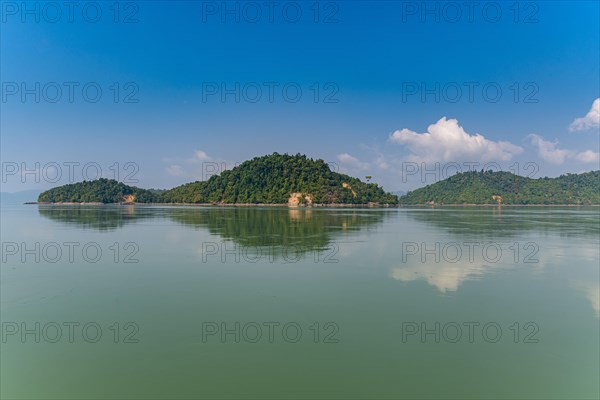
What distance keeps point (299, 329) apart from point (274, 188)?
168 metres

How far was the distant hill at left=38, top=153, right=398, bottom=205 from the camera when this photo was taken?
16912cm

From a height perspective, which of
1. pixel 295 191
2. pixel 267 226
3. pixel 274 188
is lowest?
pixel 267 226

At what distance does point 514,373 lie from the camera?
6898 mm

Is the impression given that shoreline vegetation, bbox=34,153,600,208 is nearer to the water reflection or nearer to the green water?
the water reflection

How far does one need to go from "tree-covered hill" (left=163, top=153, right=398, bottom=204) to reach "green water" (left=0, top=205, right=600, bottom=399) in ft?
488

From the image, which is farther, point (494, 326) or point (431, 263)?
point (431, 263)

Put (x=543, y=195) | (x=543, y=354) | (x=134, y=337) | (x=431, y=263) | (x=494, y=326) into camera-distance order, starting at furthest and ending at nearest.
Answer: (x=543, y=195)
(x=431, y=263)
(x=494, y=326)
(x=134, y=337)
(x=543, y=354)

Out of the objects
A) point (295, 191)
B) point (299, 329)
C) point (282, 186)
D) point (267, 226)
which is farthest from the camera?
point (282, 186)

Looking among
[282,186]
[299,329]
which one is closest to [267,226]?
[299,329]

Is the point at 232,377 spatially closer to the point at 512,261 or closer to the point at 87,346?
the point at 87,346

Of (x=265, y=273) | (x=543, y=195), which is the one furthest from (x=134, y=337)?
(x=543, y=195)

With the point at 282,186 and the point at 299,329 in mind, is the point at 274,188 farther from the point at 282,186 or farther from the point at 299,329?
the point at 299,329

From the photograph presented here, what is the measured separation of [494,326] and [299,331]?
4966mm

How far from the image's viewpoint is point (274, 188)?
17612cm
